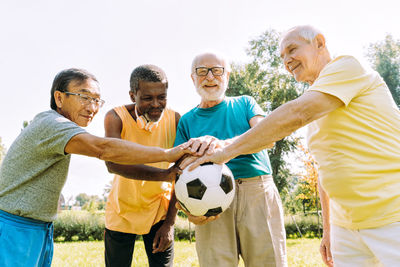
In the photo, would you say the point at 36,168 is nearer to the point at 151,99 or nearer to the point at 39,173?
the point at 39,173

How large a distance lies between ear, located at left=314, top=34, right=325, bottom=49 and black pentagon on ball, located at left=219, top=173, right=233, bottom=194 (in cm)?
150

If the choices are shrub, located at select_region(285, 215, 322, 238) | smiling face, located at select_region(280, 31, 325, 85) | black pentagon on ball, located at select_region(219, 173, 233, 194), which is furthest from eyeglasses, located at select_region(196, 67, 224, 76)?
shrub, located at select_region(285, 215, 322, 238)

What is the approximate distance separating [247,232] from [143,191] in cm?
145

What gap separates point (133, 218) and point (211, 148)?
164 centimetres

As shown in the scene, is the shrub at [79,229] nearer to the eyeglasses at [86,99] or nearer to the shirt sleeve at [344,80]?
the eyeglasses at [86,99]

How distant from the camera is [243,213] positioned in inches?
124

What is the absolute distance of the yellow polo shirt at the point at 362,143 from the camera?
2373mm

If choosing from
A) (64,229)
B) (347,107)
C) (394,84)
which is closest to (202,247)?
(347,107)

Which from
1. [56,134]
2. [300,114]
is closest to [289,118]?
[300,114]

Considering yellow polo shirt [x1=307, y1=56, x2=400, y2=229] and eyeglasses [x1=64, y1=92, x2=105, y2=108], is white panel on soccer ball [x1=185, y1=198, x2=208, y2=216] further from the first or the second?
eyeglasses [x1=64, y1=92, x2=105, y2=108]

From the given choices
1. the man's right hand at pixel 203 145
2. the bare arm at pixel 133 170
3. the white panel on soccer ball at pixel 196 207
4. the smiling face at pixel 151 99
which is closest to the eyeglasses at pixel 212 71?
the smiling face at pixel 151 99

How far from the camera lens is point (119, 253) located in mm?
3943

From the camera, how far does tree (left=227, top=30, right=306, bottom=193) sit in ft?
93.8

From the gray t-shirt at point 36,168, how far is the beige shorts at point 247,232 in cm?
153
